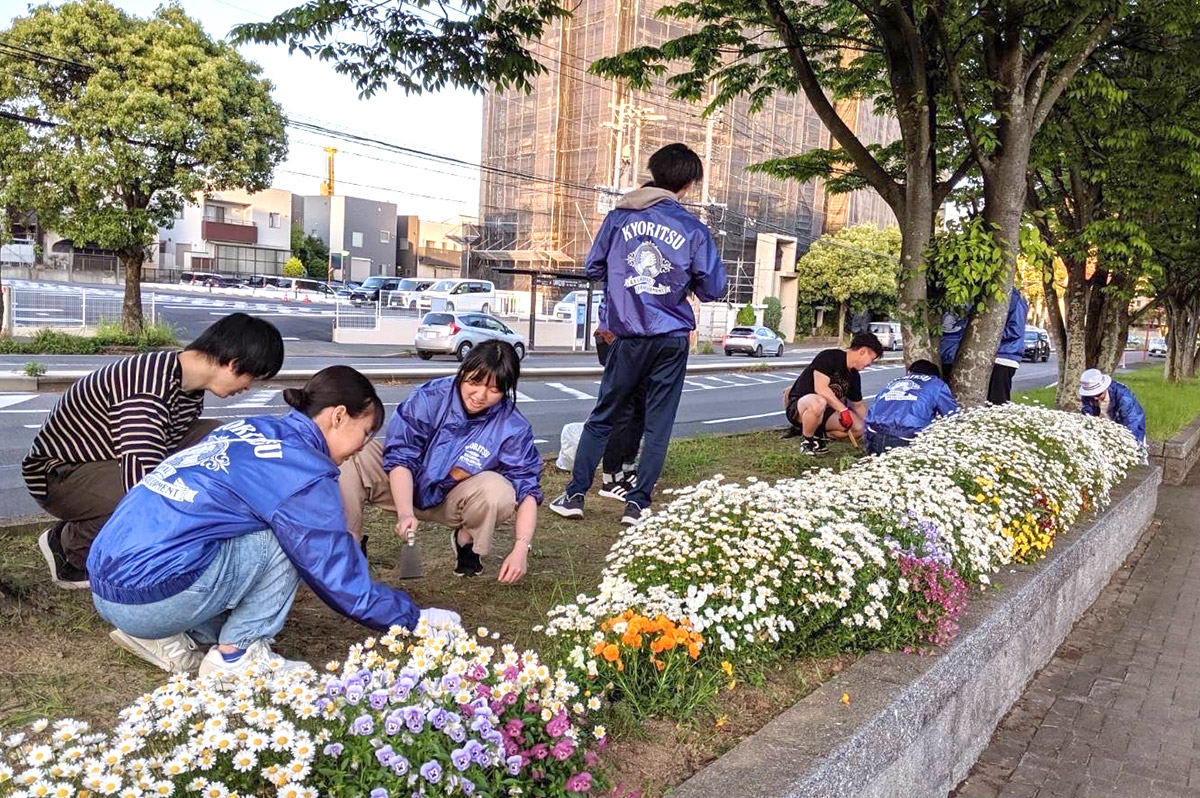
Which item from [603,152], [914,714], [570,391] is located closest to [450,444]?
[914,714]

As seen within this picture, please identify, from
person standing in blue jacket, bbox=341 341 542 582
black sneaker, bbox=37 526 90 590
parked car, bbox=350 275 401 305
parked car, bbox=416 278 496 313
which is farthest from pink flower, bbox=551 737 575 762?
parked car, bbox=350 275 401 305

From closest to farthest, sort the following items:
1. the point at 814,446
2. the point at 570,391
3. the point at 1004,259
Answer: the point at 1004,259 < the point at 814,446 < the point at 570,391

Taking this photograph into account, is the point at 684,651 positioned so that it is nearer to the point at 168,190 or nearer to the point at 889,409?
the point at 889,409

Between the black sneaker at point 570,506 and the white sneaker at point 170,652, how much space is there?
2.55m

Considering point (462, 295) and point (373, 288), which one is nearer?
point (462, 295)

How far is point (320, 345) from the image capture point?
2800cm

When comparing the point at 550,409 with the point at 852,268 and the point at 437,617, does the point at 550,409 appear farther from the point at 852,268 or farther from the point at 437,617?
the point at 852,268

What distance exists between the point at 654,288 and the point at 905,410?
2.78 m

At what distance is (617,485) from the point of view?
585 centimetres

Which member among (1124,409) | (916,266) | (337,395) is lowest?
(1124,409)

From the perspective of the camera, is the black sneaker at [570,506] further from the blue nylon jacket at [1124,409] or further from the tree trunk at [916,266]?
the blue nylon jacket at [1124,409]

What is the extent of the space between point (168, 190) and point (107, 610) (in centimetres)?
2107

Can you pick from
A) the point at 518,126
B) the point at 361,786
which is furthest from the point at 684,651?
the point at 518,126

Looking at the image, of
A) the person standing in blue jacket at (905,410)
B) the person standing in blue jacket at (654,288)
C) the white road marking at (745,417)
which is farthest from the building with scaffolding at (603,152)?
the person standing in blue jacket at (654,288)
